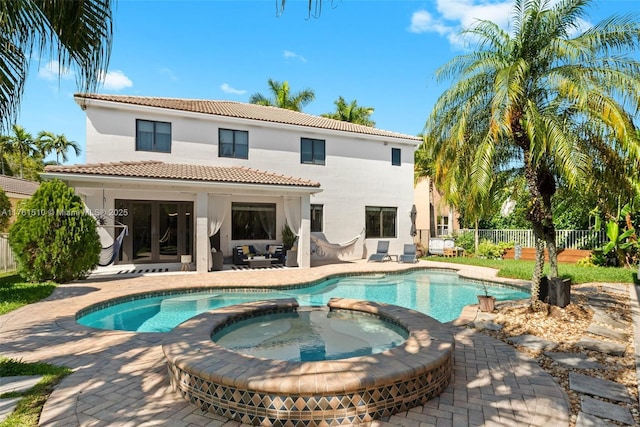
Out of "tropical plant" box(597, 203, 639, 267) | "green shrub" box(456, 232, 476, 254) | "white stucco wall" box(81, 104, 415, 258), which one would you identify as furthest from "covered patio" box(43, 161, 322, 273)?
"tropical plant" box(597, 203, 639, 267)

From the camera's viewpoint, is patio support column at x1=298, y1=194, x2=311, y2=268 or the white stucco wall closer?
the white stucco wall

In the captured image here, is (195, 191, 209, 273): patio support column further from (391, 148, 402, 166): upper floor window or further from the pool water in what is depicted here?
(391, 148, 402, 166): upper floor window

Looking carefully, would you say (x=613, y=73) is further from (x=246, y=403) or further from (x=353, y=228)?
(x=353, y=228)

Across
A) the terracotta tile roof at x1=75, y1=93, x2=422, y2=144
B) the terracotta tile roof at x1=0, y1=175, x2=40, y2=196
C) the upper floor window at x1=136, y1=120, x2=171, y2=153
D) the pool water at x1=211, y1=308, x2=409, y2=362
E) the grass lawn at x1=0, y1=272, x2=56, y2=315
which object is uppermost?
the terracotta tile roof at x1=75, y1=93, x2=422, y2=144

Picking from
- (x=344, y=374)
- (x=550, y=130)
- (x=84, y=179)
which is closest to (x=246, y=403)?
(x=344, y=374)

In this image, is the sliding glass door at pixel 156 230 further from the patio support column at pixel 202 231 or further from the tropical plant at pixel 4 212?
the tropical plant at pixel 4 212

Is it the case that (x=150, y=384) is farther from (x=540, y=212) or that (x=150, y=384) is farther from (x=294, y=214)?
(x=294, y=214)

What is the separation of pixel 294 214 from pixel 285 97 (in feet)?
58.9

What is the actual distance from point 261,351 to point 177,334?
1.43 meters

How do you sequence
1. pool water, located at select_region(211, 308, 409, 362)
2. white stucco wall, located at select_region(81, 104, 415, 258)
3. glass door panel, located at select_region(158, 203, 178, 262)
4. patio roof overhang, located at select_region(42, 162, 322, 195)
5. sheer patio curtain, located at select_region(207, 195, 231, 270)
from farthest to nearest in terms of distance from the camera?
glass door panel, located at select_region(158, 203, 178, 262) < white stucco wall, located at select_region(81, 104, 415, 258) < sheer patio curtain, located at select_region(207, 195, 231, 270) < patio roof overhang, located at select_region(42, 162, 322, 195) < pool water, located at select_region(211, 308, 409, 362)

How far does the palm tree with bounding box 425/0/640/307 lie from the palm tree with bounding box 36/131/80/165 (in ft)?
191

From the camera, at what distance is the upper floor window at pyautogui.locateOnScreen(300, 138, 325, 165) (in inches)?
731

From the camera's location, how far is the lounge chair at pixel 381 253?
59.9 ft

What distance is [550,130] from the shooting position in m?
6.81
